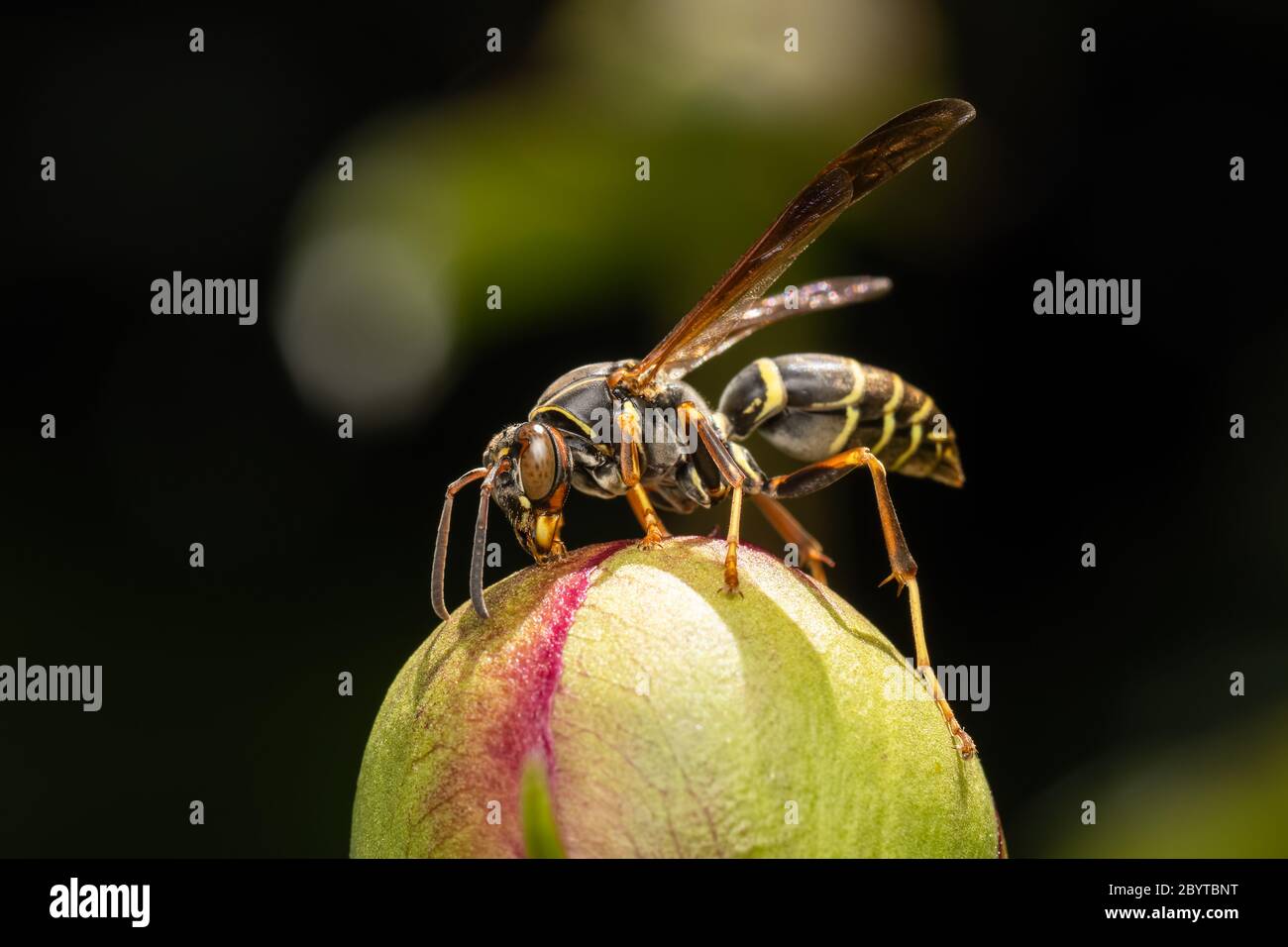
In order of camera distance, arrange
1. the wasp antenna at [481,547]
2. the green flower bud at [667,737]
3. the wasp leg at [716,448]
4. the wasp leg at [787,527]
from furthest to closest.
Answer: the wasp leg at [787,527] → the wasp leg at [716,448] → the wasp antenna at [481,547] → the green flower bud at [667,737]

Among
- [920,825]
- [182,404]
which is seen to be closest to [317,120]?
[182,404]

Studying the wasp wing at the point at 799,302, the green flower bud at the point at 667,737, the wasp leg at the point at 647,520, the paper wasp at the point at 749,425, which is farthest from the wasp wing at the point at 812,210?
the green flower bud at the point at 667,737

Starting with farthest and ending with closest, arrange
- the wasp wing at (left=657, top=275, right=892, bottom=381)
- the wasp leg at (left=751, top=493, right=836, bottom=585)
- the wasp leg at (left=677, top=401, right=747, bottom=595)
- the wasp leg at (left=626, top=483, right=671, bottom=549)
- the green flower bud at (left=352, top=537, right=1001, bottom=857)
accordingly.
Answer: the wasp wing at (left=657, top=275, right=892, bottom=381)
the wasp leg at (left=751, top=493, right=836, bottom=585)
the wasp leg at (left=677, top=401, right=747, bottom=595)
the wasp leg at (left=626, top=483, right=671, bottom=549)
the green flower bud at (left=352, top=537, right=1001, bottom=857)

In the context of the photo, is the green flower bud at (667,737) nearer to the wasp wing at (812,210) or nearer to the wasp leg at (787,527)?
the wasp wing at (812,210)

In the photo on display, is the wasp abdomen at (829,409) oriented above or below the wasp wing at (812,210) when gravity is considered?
below

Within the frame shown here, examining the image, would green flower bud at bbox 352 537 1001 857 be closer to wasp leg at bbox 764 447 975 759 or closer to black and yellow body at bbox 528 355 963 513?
wasp leg at bbox 764 447 975 759

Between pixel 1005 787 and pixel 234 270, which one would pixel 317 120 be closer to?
pixel 234 270

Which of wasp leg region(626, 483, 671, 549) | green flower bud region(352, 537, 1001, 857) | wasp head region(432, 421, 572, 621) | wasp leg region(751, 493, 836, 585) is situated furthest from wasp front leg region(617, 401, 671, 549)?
green flower bud region(352, 537, 1001, 857)

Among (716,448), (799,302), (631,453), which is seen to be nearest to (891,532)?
(716,448)
